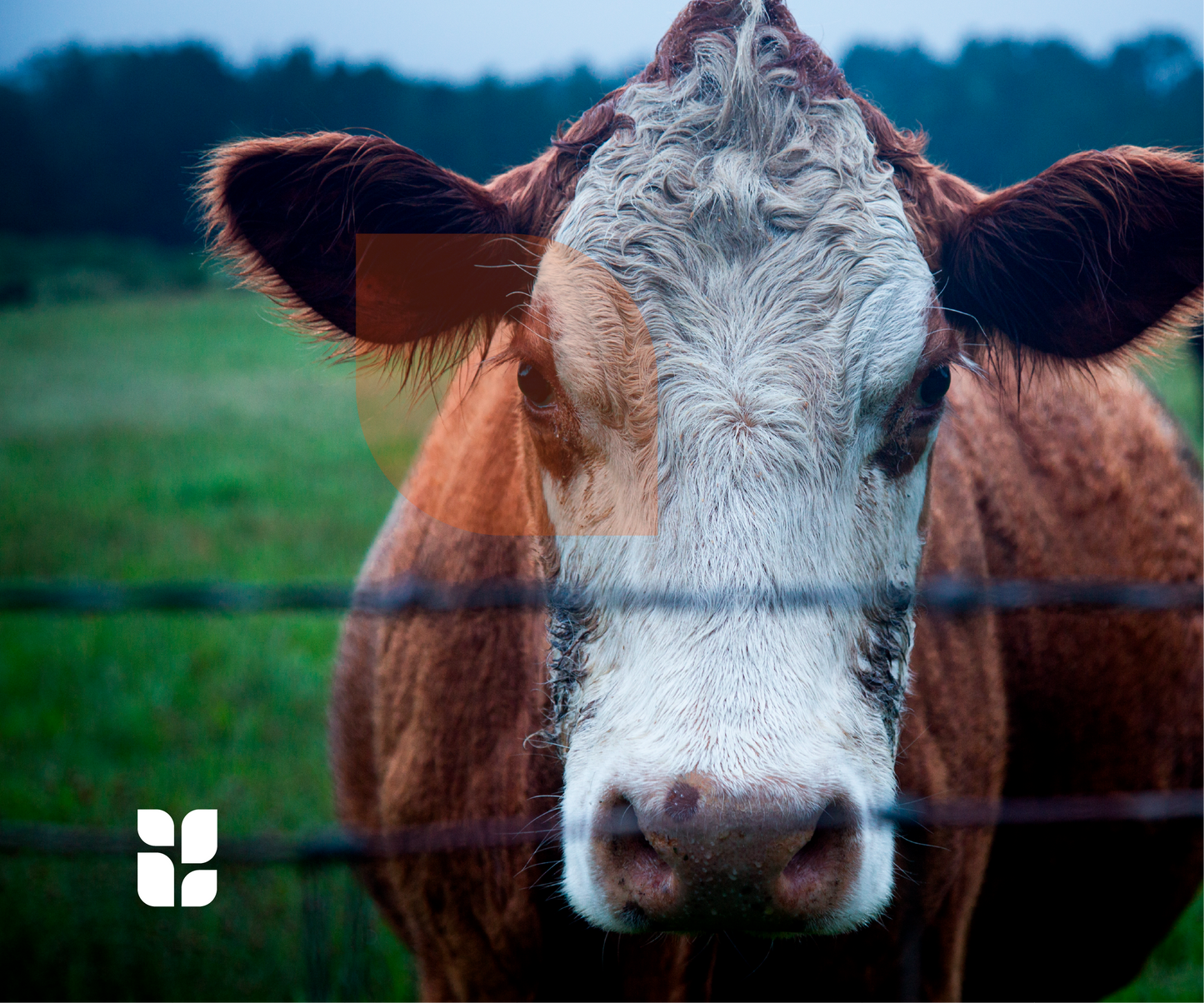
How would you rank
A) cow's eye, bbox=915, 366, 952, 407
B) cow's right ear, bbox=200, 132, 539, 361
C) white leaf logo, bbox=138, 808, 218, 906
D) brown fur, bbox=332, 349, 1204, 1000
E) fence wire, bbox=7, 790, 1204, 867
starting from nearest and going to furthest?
fence wire, bbox=7, 790, 1204, 867
white leaf logo, bbox=138, 808, 218, 906
cow's eye, bbox=915, 366, 952, 407
cow's right ear, bbox=200, 132, 539, 361
brown fur, bbox=332, 349, 1204, 1000

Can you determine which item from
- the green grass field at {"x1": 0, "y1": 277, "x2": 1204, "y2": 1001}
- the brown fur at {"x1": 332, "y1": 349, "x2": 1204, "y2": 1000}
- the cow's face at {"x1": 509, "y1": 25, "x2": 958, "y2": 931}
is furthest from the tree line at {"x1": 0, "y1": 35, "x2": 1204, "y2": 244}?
the cow's face at {"x1": 509, "y1": 25, "x2": 958, "y2": 931}

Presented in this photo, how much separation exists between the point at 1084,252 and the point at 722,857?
4.91 feet

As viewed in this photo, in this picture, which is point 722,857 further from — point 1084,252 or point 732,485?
point 1084,252

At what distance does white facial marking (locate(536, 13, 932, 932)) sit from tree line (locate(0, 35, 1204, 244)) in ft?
31.7

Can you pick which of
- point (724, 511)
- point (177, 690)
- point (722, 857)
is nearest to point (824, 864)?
point (722, 857)

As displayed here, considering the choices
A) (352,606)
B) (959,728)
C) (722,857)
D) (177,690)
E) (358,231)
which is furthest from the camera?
(177,690)

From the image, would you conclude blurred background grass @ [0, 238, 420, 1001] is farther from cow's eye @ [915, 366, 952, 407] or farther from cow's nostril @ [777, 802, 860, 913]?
cow's eye @ [915, 366, 952, 407]

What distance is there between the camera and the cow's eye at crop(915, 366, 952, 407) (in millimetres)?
1790

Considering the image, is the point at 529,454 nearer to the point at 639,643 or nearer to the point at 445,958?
the point at 639,643

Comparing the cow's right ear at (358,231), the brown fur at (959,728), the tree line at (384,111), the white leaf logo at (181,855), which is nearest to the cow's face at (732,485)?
the cow's right ear at (358,231)

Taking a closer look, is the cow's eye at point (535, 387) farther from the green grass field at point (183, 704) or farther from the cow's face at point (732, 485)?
the green grass field at point (183, 704)

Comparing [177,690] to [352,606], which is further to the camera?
[177,690]

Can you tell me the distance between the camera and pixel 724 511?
1492 mm

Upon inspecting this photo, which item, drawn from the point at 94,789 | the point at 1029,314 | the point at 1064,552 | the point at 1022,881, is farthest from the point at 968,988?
the point at 94,789
